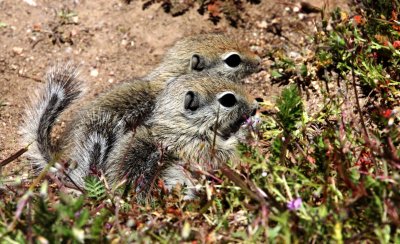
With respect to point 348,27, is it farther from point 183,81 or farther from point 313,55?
point 183,81

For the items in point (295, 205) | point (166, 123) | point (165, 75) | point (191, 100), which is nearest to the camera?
point (295, 205)

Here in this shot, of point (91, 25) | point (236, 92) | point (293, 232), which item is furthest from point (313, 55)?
point (293, 232)

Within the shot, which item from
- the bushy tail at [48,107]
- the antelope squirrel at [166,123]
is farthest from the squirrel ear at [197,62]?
the bushy tail at [48,107]

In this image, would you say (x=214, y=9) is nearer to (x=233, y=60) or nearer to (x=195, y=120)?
(x=233, y=60)

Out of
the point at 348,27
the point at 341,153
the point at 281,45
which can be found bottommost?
the point at 281,45

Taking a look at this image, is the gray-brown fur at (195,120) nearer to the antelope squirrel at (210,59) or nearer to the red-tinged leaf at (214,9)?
the antelope squirrel at (210,59)

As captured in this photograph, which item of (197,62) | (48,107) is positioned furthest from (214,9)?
(48,107)

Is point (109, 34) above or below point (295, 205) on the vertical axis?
below
